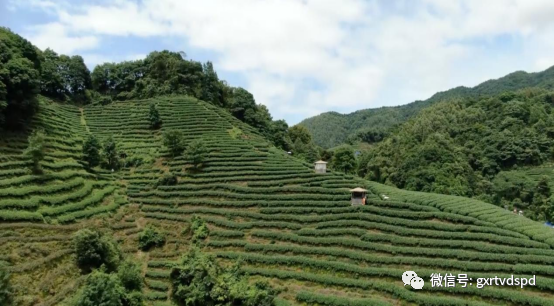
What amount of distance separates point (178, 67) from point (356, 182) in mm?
44804

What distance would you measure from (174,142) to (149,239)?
17042 millimetres

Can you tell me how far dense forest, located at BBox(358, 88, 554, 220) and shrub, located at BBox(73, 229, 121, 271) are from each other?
159ft

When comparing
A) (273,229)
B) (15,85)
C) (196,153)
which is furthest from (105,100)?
(273,229)

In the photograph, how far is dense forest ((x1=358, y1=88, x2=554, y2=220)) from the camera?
208 ft

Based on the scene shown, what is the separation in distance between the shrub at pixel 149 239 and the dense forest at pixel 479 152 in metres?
43.4

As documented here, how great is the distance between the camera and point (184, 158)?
44594 mm

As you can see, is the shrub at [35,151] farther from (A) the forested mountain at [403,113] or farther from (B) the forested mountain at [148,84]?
(A) the forested mountain at [403,113]

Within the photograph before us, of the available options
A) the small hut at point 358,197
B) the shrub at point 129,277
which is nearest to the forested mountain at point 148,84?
the small hut at point 358,197

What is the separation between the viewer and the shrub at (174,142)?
149ft

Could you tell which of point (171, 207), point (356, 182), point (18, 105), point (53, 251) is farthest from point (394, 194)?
point (18, 105)

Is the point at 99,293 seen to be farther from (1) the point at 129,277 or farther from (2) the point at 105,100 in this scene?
(2) the point at 105,100

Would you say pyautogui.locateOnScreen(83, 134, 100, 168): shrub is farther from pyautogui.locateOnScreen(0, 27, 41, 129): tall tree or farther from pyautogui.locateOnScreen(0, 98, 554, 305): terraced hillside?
pyautogui.locateOnScreen(0, 27, 41, 129): tall tree

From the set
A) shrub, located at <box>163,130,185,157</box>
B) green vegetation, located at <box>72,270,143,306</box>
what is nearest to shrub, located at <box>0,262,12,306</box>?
green vegetation, located at <box>72,270,143,306</box>

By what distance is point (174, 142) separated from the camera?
150 ft
